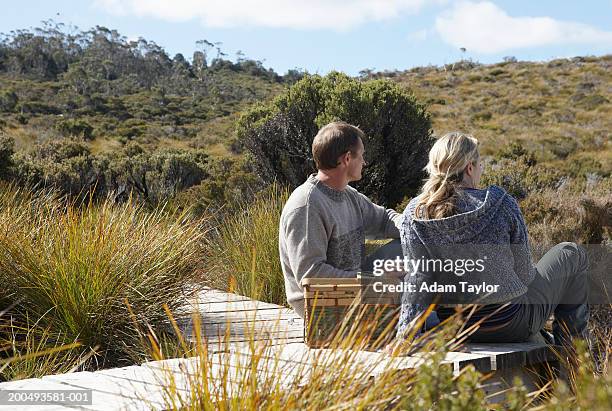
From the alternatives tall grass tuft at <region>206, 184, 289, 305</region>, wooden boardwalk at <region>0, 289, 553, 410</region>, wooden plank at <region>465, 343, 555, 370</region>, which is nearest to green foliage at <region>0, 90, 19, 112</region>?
tall grass tuft at <region>206, 184, 289, 305</region>

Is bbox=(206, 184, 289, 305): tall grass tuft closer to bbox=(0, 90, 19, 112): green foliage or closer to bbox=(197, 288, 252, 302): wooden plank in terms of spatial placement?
bbox=(197, 288, 252, 302): wooden plank

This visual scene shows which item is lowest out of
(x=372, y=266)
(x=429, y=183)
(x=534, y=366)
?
(x=534, y=366)

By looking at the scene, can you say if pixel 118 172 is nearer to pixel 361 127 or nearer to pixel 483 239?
pixel 361 127

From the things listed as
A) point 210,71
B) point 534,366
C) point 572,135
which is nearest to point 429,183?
point 534,366

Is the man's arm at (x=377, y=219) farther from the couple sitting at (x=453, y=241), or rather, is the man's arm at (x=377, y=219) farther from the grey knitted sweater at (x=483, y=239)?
the grey knitted sweater at (x=483, y=239)

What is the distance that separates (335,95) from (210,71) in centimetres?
4616

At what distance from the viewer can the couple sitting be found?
3076 millimetres

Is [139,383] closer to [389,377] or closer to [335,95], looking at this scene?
[389,377]

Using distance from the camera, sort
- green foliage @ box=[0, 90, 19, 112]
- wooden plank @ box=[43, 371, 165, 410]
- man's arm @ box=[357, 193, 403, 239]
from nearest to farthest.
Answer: wooden plank @ box=[43, 371, 165, 410], man's arm @ box=[357, 193, 403, 239], green foliage @ box=[0, 90, 19, 112]

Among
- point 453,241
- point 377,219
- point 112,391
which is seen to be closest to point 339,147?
point 377,219

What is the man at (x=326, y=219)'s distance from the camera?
3410mm

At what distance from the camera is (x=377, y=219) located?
385 centimetres

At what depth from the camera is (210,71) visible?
178 feet

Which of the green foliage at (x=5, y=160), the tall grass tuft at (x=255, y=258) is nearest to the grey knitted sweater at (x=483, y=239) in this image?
the tall grass tuft at (x=255, y=258)
